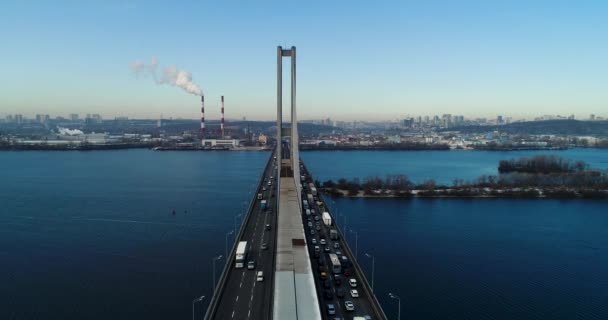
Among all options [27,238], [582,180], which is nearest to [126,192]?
[27,238]

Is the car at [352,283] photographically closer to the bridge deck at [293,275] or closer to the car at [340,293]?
the car at [340,293]

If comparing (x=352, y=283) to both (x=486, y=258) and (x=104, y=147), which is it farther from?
(x=104, y=147)

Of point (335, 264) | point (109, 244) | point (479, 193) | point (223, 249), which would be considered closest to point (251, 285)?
point (335, 264)

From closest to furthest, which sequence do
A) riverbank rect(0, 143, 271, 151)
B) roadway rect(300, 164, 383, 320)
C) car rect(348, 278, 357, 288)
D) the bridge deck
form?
the bridge deck → roadway rect(300, 164, 383, 320) → car rect(348, 278, 357, 288) → riverbank rect(0, 143, 271, 151)

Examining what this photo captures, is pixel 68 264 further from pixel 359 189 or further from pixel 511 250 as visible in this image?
pixel 359 189

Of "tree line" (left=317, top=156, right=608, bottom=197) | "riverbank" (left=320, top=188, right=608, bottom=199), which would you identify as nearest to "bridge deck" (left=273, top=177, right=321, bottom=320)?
"riverbank" (left=320, top=188, right=608, bottom=199)

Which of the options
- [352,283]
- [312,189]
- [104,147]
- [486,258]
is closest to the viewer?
[352,283]

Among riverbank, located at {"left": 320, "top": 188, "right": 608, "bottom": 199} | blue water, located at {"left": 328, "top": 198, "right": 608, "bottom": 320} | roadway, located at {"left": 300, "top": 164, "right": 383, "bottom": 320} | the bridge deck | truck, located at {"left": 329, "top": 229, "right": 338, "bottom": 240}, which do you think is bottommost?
blue water, located at {"left": 328, "top": 198, "right": 608, "bottom": 320}

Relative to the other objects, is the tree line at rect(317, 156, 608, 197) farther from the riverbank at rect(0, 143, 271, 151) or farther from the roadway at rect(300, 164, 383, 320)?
the riverbank at rect(0, 143, 271, 151)
